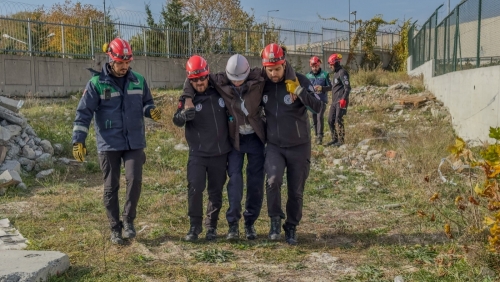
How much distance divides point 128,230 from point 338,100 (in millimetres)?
6855

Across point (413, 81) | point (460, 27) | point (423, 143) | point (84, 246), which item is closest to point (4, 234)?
point (84, 246)

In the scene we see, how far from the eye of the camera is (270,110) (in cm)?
500

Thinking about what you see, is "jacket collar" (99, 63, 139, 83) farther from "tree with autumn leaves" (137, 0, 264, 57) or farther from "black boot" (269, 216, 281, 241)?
"tree with autumn leaves" (137, 0, 264, 57)

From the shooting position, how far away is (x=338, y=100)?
36.4ft

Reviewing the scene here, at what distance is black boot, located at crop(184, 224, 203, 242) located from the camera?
506 centimetres

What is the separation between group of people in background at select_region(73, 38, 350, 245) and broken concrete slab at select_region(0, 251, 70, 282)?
92cm

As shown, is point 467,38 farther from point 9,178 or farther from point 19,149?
point 9,178

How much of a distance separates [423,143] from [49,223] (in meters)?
6.07

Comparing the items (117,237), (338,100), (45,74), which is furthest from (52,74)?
(117,237)

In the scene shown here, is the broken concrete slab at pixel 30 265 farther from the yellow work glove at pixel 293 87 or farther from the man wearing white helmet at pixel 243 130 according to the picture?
the yellow work glove at pixel 293 87

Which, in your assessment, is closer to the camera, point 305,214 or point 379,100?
point 305,214

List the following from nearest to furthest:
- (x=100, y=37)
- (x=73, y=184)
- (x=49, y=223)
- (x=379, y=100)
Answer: (x=49, y=223)
(x=73, y=184)
(x=379, y=100)
(x=100, y=37)

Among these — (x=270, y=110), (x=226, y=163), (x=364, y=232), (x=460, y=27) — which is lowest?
(x=364, y=232)

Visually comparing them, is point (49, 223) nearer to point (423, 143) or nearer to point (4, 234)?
point (4, 234)
